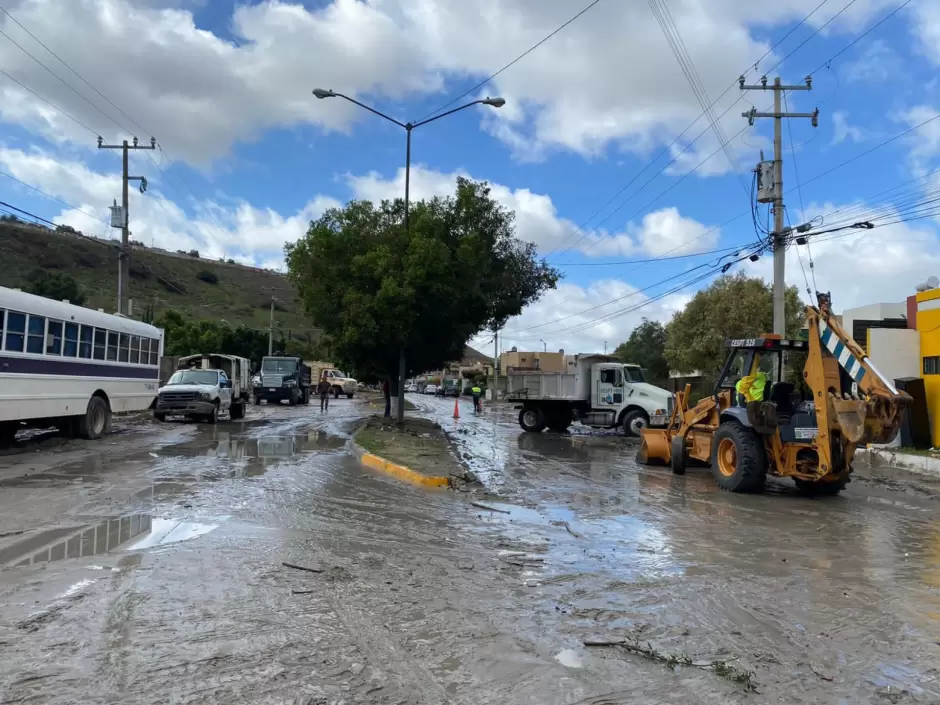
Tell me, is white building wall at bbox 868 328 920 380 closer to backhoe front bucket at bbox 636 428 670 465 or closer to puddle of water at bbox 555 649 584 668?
backhoe front bucket at bbox 636 428 670 465

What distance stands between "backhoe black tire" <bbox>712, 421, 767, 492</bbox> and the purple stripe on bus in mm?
12996

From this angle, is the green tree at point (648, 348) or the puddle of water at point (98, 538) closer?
the puddle of water at point (98, 538)

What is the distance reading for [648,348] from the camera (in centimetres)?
7444

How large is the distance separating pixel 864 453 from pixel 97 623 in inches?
690

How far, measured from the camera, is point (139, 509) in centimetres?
826

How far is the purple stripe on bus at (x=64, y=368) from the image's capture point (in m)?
13.3

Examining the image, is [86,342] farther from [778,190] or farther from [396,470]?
[778,190]

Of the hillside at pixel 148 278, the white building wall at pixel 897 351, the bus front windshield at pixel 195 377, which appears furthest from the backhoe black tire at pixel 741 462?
the hillside at pixel 148 278

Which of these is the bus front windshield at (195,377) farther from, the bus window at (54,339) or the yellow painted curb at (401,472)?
the yellow painted curb at (401,472)

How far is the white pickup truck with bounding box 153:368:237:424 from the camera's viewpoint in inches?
885

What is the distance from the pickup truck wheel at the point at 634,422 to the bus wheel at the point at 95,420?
613 inches

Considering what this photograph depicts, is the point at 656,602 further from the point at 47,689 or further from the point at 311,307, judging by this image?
the point at 311,307

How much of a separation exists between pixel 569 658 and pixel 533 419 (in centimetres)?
2155

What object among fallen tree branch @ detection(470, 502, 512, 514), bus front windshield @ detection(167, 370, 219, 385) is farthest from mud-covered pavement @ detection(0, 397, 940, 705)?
bus front windshield @ detection(167, 370, 219, 385)
